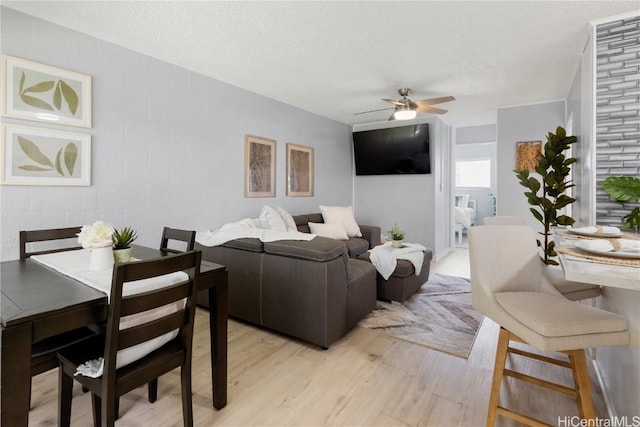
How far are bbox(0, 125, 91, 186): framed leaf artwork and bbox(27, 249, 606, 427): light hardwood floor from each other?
141 cm

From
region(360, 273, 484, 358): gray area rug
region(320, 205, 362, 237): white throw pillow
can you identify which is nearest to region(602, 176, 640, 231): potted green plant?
region(360, 273, 484, 358): gray area rug

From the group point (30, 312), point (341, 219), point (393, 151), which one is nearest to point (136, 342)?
point (30, 312)

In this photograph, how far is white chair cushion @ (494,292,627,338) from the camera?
1.23m

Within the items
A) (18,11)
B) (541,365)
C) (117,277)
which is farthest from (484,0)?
(18,11)

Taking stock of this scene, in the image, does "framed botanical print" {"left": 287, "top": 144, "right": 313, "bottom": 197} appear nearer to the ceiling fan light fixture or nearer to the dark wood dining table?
the ceiling fan light fixture

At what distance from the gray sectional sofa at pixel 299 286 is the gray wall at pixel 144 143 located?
32.7 inches

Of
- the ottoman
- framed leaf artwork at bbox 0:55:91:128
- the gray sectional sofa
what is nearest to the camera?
framed leaf artwork at bbox 0:55:91:128

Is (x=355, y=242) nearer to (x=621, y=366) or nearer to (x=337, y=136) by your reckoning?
(x=337, y=136)

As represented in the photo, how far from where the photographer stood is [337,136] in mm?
5867

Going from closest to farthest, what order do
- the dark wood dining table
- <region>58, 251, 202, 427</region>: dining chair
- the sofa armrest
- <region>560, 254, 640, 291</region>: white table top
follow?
<region>560, 254, 640, 291</region>: white table top < the dark wood dining table < <region>58, 251, 202, 427</region>: dining chair < the sofa armrest

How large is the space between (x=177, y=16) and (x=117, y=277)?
209 cm

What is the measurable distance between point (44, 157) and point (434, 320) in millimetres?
3542

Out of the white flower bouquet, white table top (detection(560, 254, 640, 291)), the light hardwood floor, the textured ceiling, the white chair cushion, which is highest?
the textured ceiling

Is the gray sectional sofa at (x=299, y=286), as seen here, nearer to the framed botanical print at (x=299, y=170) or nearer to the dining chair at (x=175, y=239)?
the dining chair at (x=175, y=239)
